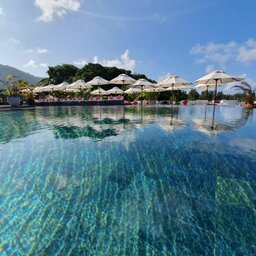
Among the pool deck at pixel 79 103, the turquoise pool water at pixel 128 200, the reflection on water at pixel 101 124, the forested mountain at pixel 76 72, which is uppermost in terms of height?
the forested mountain at pixel 76 72

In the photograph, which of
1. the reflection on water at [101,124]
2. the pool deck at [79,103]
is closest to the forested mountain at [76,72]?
the pool deck at [79,103]

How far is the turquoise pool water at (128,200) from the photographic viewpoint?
5.76ft

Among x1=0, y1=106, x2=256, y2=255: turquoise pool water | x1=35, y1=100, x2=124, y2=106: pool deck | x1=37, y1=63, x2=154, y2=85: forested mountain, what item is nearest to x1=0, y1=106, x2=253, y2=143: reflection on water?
x1=0, y1=106, x2=256, y2=255: turquoise pool water

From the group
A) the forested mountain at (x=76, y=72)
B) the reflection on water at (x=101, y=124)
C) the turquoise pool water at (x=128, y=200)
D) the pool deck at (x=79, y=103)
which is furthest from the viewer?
the forested mountain at (x=76, y=72)

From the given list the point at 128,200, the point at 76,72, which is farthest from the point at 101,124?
the point at 76,72

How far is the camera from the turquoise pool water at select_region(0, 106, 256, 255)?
5.76ft

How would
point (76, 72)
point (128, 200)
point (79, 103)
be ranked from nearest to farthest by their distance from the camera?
point (128, 200) → point (79, 103) → point (76, 72)

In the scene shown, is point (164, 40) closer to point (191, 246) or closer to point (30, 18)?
point (30, 18)

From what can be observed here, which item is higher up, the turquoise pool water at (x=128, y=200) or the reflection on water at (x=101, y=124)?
the reflection on water at (x=101, y=124)

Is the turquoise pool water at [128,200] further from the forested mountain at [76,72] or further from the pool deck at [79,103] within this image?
the forested mountain at [76,72]

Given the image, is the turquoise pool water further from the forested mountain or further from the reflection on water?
the forested mountain

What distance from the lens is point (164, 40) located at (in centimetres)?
2861

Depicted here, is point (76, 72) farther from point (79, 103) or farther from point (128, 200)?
point (128, 200)

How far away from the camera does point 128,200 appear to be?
2.48 metres
